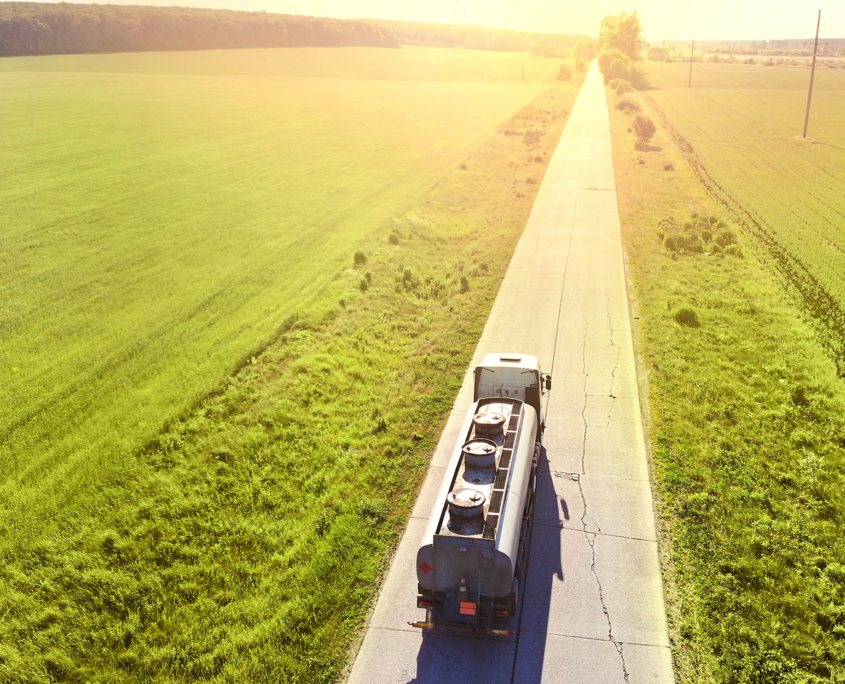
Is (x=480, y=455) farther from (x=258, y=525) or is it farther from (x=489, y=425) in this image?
(x=258, y=525)

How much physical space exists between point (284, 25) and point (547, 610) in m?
187

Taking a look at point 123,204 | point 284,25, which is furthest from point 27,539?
point 284,25

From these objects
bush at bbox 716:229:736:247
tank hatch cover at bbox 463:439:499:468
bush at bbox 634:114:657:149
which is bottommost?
tank hatch cover at bbox 463:439:499:468

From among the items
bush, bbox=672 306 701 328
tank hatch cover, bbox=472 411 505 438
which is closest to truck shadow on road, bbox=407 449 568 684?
tank hatch cover, bbox=472 411 505 438

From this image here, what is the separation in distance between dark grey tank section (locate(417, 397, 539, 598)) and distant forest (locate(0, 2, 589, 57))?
12415cm

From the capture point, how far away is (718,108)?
84375mm

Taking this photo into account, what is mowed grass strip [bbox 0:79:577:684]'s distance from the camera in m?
10.3

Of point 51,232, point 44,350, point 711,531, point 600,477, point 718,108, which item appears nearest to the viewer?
point 711,531

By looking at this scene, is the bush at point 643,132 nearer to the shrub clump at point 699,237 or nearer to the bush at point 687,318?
the shrub clump at point 699,237

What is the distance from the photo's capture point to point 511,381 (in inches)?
567

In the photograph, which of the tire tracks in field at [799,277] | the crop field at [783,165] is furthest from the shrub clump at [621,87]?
the tire tracks in field at [799,277]

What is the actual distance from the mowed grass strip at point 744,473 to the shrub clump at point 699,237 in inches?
97.9

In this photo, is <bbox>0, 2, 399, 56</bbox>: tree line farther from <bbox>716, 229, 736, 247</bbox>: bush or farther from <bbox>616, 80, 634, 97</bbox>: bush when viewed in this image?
<bbox>716, 229, 736, 247</bbox>: bush

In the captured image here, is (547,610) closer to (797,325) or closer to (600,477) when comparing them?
(600,477)
